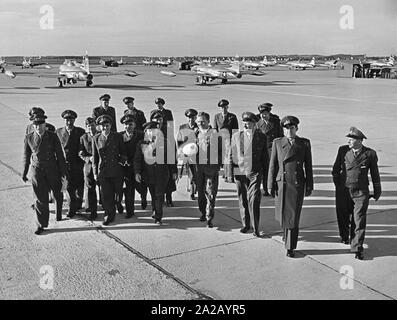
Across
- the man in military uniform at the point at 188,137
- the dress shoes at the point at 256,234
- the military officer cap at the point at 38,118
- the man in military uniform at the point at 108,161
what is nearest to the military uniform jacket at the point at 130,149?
the man in military uniform at the point at 108,161

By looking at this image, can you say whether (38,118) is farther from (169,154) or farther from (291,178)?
(291,178)

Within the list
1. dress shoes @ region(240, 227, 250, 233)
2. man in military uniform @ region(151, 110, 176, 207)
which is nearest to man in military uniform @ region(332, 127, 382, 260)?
dress shoes @ region(240, 227, 250, 233)

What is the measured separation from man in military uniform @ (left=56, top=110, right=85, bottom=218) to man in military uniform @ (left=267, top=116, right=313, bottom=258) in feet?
11.8

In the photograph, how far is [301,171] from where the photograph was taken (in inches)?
228

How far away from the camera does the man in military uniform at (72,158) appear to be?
7.34m

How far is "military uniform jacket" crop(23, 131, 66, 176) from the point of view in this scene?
664 centimetres

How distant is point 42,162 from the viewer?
6652 millimetres

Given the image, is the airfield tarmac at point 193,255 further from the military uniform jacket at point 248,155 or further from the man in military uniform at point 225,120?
the man in military uniform at point 225,120

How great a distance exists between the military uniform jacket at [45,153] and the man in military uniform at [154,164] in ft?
4.06

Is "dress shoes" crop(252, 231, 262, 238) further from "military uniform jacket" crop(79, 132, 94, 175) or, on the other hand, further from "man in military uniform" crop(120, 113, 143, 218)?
"military uniform jacket" crop(79, 132, 94, 175)

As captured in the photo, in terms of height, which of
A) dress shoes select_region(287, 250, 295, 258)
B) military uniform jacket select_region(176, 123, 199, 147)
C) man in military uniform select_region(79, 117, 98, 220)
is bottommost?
dress shoes select_region(287, 250, 295, 258)
